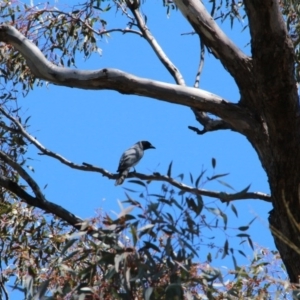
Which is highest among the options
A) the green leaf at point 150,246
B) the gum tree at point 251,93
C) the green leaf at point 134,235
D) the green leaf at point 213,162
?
the gum tree at point 251,93

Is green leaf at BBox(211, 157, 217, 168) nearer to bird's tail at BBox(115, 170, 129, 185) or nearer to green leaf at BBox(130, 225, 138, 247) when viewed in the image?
green leaf at BBox(130, 225, 138, 247)

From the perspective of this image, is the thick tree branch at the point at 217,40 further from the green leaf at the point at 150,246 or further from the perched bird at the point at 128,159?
the perched bird at the point at 128,159

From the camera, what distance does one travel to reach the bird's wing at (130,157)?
7.85 metres

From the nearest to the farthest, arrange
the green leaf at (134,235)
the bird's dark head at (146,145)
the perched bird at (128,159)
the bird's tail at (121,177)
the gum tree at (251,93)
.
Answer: the green leaf at (134,235)
the gum tree at (251,93)
the bird's tail at (121,177)
the perched bird at (128,159)
the bird's dark head at (146,145)

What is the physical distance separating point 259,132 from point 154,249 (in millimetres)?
1733

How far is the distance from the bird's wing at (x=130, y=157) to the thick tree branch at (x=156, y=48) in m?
1.26

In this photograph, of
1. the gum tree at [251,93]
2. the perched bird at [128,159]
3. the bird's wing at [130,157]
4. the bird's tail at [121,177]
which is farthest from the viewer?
the bird's wing at [130,157]

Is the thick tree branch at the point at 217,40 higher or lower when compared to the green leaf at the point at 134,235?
higher

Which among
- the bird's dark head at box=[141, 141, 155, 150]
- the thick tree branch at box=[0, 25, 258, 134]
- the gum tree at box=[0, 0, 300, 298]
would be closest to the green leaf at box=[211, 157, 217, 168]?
the gum tree at box=[0, 0, 300, 298]

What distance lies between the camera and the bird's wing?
7.85 m

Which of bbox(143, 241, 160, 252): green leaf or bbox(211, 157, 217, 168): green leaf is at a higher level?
bbox(211, 157, 217, 168): green leaf

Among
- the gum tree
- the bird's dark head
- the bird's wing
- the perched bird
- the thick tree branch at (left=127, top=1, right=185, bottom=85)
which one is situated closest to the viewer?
the gum tree

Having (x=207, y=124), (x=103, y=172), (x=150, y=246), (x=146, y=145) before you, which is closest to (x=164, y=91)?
(x=207, y=124)

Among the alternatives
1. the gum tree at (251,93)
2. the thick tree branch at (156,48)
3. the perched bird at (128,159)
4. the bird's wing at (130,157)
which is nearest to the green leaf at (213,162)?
the gum tree at (251,93)
